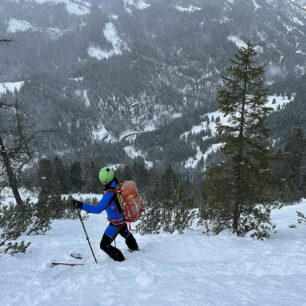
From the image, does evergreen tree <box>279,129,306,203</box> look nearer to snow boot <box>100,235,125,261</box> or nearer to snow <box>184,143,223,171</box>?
snow boot <box>100,235,125,261</box>

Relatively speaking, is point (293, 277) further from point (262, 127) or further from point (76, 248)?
point (76, 248)

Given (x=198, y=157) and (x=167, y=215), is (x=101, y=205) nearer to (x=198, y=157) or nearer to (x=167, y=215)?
(x=167, y=215)

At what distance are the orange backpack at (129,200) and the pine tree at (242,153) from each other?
358 centimetres

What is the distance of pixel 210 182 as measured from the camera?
36.3ft

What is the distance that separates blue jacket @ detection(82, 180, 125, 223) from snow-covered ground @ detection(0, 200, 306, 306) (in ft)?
3.08

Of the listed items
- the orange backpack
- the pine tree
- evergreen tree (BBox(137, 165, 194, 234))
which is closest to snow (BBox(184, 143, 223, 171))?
evergreen tree (BBox(137, 165, 194, 234))

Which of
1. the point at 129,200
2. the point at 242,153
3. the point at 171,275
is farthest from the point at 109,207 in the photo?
the point at 242,153

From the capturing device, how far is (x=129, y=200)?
7.96 meters

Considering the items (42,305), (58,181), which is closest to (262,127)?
(42,305)

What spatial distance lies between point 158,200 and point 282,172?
31633mm

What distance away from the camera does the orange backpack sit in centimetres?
792

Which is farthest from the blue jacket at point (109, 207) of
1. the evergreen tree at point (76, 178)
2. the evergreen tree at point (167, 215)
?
the evergreen tree at point (76, 178)

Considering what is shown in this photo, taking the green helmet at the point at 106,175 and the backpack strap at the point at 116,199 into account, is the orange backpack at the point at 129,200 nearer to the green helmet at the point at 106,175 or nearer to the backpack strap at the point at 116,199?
the backpack strap at the point at 116,199

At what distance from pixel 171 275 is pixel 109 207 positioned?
199cm
